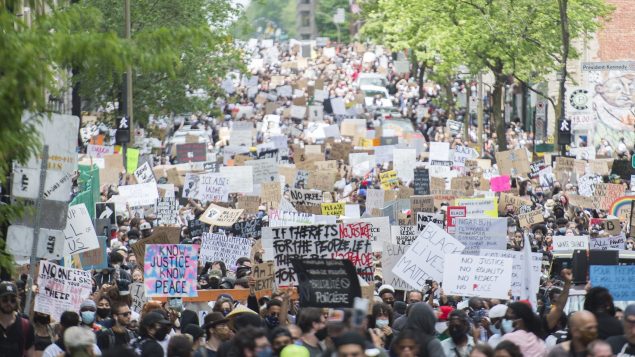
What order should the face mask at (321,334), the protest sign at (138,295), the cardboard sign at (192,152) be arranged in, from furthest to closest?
1. the cardboard sign at (192,152)
2. the protest sign at (138,295)
3. the face mask at (321,334)

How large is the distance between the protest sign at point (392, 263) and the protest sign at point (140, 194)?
1091 cm

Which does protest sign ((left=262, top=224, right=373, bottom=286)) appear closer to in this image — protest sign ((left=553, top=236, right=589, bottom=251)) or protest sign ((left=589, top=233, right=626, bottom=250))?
protest sign ((left=553, top=236, right=589, bottom=251))

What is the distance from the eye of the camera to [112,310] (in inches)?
559

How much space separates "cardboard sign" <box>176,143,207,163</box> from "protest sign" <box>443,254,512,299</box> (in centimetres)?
2656

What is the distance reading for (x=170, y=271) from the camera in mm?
17391

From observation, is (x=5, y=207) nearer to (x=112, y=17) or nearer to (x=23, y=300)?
(x=23, y=300)

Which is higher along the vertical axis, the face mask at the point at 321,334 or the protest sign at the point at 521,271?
the protest sign at the point at 521,271

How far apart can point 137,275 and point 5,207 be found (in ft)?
18.7

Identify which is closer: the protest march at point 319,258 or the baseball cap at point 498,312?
the protest march at point 319,258

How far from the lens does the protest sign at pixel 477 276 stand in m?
16.6

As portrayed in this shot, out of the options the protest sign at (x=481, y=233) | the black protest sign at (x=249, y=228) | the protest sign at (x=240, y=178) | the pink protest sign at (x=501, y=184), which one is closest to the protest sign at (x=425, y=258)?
the protest sign at (x=481, y=233)

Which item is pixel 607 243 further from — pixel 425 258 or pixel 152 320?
pixel 152 320

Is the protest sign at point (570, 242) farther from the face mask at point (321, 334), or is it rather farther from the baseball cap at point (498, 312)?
the face mask at point (321, 334)

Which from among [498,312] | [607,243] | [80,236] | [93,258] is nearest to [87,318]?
[498,312]
